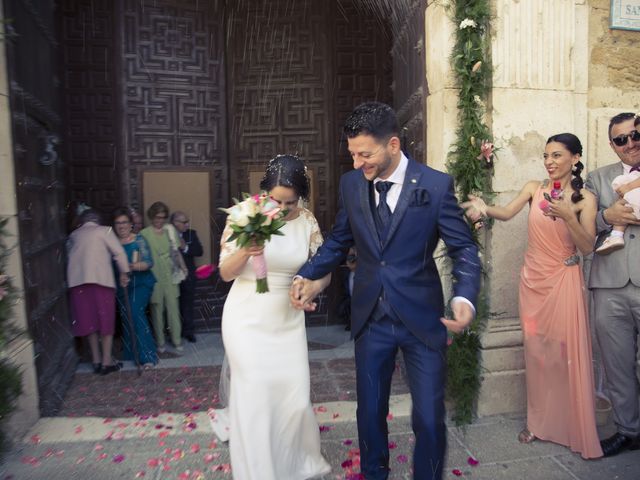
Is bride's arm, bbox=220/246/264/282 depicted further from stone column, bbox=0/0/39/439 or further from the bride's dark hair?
stone column, bbox=0/0/39/439

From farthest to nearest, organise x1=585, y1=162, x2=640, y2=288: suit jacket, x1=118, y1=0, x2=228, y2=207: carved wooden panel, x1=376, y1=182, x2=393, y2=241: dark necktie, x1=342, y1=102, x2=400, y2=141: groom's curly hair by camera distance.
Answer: x1=118, y1=0, x2=228, y2=207: carved wooden panel, x1=585, y1=162, x2=640, y2=288: suit jacket, x1=376, y1=182, x2=393, y2=241: dark necktie, x1=342, y1=102, x2=400, y2=141: groom's curly hair

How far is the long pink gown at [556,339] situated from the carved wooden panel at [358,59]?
4594 millimetres

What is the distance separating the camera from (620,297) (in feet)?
12.1

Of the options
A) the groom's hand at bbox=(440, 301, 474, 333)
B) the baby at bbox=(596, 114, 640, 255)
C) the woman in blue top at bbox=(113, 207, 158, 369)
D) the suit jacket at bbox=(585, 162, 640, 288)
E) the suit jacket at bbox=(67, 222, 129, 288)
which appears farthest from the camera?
the woman in blue top at bbox=(113, 207, 158, 369)

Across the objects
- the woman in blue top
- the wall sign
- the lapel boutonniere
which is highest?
the wall sign

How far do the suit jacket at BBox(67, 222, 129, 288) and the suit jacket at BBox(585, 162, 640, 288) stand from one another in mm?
4367

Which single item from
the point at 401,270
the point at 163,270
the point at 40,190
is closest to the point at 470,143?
the point at 401,270

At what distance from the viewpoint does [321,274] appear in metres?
3.09

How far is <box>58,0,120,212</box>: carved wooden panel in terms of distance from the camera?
732 cm

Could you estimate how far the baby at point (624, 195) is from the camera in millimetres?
3539

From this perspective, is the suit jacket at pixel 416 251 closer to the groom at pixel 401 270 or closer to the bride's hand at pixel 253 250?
the groom at pixel 401 270

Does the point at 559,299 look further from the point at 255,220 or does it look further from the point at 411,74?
the point at 411,74

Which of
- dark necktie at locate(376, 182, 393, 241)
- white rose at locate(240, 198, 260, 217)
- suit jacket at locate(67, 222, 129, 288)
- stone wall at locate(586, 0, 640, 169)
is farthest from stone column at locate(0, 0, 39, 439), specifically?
stone wall at locate(586, 0, 640, 169)

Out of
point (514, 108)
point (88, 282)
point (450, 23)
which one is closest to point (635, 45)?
point (514, 108)
